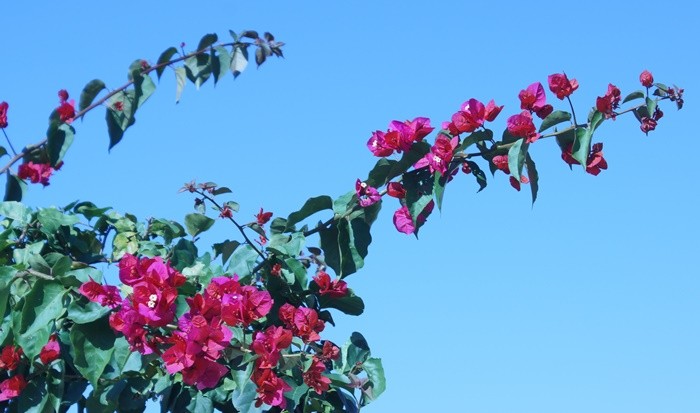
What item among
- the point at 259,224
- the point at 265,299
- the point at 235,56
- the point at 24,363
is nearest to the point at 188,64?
the point at 235,56

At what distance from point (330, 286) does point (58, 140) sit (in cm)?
77

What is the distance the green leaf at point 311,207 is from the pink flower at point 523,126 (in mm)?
513

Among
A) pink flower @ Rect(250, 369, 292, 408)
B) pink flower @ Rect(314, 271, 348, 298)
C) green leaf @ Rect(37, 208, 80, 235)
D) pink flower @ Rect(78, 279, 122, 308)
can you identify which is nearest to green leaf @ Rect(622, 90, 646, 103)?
pink flower @ Rect(314, 271, 348, 298)

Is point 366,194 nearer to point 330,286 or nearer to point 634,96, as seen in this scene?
point 330,286

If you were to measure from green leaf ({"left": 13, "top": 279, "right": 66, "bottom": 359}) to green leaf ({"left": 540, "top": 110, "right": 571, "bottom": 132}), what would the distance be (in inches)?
46.3

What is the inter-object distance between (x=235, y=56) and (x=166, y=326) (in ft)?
2.42

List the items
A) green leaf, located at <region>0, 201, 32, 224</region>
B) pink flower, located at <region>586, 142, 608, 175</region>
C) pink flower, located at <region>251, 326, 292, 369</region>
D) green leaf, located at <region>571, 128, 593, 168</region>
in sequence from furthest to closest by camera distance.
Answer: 1. green leaf, located at <region>0, 201, 32, 224</region>
2. pink flower, located at <region>586, 142, 608, 175</region>
3. green leaf, located at <region>571, 128, 593, 168</region>
4. pink flower, located at <region>251, 326, 292, 369</region>

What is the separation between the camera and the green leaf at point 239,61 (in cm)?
257

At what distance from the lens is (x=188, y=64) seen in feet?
8.59

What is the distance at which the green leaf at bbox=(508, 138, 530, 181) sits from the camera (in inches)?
93.2

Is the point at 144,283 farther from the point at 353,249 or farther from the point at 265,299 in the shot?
the point at 353,249

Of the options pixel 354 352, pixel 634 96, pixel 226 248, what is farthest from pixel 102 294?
pixel 634 96

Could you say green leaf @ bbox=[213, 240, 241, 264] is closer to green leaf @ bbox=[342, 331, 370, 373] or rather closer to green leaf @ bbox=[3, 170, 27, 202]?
green leaf @ bbox=[342, 331, 370, 373]

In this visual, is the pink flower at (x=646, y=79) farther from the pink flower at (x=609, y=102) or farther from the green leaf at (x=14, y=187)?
the green leaf at (x=14, y=187)
